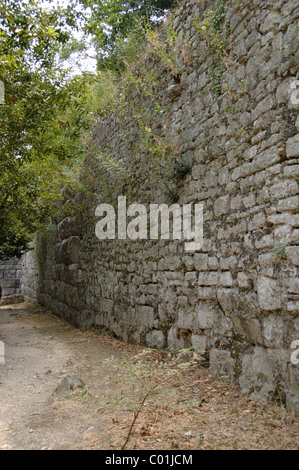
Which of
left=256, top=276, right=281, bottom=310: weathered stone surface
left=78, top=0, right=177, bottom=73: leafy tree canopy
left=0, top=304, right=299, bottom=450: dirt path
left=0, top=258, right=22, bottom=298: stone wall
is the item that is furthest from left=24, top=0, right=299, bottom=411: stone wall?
left=0, top=258, right=22, bottom=298: stone wall

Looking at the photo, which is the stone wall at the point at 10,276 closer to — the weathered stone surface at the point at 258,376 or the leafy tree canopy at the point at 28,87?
the leafy tree canopy at the point at 28,87

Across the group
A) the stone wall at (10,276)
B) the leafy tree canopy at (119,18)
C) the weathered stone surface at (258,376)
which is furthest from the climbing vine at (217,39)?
the stone wall at (10,276)

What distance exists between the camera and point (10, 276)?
17453mm

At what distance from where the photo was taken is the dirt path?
2697 millimetres

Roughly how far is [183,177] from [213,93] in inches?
42.0

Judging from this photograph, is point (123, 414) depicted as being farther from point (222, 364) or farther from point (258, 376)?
point (258, 376)

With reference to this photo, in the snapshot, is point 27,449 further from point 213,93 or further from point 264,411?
point 213,93

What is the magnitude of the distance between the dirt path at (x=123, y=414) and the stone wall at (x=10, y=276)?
12477 mm

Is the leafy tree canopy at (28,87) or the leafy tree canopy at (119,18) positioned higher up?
the leafy tree canopy at (119,18)

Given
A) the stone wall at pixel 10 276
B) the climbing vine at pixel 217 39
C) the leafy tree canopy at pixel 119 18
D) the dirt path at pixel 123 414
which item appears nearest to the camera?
the dirt path at pixel 123 414

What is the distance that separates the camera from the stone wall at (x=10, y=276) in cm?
1722

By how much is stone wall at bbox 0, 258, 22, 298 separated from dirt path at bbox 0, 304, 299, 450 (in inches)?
491

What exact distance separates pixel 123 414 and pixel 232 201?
2.27m

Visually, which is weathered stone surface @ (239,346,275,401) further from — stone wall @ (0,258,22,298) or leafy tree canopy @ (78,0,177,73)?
stone wall @ (0,258,22,298)
